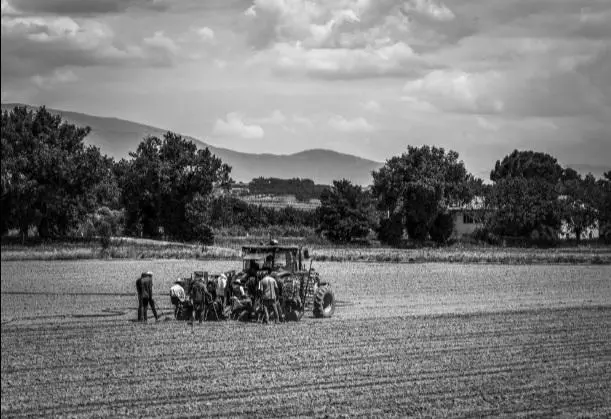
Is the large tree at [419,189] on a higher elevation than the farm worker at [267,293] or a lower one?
higher

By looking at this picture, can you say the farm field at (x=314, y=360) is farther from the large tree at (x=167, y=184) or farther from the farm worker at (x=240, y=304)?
the large tree at (x=167, y=184)

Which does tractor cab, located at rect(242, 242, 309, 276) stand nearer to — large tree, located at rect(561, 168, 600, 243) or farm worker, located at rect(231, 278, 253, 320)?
farm worker, located at rect(231, 278, 253, 320)

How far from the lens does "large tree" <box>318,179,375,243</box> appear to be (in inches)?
3479

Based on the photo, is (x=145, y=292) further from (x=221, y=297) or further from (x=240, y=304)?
(x=240, y=304)

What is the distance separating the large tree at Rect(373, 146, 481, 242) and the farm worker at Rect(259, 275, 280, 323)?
2317 inches

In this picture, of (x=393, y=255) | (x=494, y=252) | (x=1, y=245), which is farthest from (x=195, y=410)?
(x=494, y=252)

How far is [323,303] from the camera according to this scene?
31.1 metres

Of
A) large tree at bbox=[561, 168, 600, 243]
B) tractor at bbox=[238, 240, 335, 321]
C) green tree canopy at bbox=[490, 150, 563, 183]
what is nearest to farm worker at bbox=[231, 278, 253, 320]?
tractor at bbox=[238, 240, 335, 321]

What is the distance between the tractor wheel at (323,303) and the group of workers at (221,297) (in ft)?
4.55

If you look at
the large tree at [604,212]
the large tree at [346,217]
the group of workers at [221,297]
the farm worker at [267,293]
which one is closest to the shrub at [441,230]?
the large tree at [346,217]

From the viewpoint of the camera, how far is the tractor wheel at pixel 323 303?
101ft

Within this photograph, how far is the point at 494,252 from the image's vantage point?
73.8 meters

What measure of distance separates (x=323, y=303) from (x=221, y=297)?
10.7ft

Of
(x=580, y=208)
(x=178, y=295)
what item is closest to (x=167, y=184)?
(x=580, y=208)
